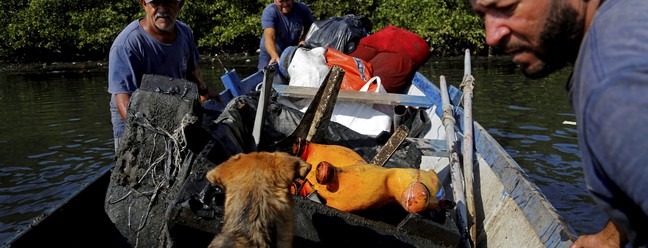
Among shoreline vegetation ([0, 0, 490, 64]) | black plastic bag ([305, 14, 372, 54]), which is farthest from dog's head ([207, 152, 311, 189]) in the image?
shoreline vegetation ([0, 0, 490, 64])

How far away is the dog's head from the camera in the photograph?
3018mm

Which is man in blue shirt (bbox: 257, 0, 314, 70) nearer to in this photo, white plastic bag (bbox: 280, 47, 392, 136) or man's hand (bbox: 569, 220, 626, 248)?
white plastic bag (bbox: 280, 47, 392, 136)

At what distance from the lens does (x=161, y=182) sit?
3809mm

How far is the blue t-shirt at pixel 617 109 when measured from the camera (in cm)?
117

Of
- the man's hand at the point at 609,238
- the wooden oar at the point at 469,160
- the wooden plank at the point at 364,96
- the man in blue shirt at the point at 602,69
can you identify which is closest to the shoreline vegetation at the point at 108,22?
the wooden plank at the point at 364,96

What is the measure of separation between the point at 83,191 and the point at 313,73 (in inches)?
151

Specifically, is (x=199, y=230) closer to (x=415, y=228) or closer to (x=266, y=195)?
(x=266, y=195)

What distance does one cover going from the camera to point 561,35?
150 cm

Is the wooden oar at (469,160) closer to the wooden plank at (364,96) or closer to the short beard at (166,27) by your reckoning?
the wooden plank at (364,96)

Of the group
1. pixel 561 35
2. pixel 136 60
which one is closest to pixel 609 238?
pixel 561 35

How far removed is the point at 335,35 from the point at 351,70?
88.7 inches

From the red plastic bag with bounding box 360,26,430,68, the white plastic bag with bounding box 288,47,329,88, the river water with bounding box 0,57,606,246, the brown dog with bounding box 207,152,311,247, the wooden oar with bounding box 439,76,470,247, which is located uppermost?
the red plastic bag with bounding box 360,26,430,68

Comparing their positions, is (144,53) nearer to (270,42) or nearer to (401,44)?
(270,42)

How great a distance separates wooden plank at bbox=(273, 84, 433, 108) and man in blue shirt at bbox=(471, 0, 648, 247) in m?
4.88
